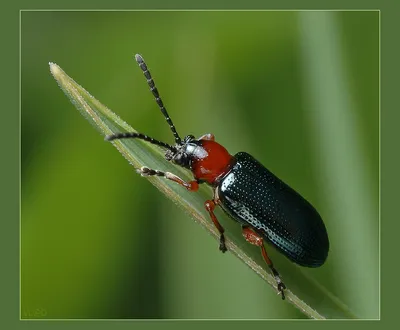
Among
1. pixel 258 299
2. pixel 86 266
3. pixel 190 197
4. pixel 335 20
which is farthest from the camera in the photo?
pixel 335 20

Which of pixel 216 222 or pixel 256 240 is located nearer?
pixel 216 222

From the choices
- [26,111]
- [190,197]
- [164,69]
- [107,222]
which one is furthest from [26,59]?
[190,197]

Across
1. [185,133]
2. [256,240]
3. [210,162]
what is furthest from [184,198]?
[185,133]

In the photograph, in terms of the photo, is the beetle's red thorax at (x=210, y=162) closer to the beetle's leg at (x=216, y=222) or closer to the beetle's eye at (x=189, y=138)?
the beetle's eye at (x=189, y=138)

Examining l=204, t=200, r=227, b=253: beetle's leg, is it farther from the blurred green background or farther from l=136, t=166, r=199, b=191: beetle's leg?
the blurred green background

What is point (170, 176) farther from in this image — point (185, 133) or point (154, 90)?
point (185, 133)

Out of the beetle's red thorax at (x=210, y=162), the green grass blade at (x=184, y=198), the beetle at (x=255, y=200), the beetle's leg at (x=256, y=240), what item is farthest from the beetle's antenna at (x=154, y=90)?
the beetle's leg at (x=256, y=240)
